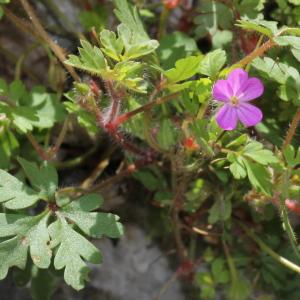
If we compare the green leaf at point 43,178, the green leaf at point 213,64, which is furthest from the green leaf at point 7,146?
the green leaf at point 213,64

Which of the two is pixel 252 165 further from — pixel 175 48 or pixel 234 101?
pixel 175 48

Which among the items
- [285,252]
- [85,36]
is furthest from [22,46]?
[285,252]

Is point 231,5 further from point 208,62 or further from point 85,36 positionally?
point 85,36

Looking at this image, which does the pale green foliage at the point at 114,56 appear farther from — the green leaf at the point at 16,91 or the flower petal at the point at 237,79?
the green leaf at the point at 16,91

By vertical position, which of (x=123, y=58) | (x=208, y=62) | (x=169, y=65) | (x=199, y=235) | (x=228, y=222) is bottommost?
(x=199, y=235)

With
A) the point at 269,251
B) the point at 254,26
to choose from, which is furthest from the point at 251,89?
the point at 269,251
